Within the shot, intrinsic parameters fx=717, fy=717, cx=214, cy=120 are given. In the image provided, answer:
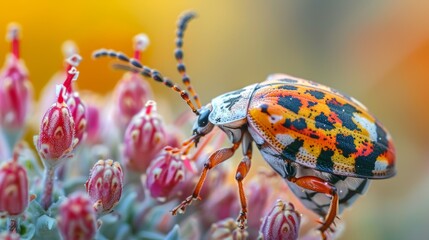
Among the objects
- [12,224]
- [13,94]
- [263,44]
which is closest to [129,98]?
[13,94]

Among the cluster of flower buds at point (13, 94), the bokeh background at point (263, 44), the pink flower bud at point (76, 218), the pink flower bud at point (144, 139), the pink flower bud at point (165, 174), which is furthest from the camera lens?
the bokeh background at point (263, 44)

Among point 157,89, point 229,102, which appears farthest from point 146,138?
point 157,89

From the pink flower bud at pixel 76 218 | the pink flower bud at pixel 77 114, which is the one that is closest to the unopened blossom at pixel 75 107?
Answer: the pink flower bud at pixel 77 114

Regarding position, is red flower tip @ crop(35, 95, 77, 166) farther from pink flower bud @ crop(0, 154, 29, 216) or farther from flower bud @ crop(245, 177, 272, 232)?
flower bud @ crop(245, 177, 272, 232)

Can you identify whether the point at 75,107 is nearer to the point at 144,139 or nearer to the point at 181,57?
the point at 144,139

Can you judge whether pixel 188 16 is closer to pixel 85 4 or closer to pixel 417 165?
pixel 417 165

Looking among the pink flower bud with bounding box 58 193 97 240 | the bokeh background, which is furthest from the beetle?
the bokeh background

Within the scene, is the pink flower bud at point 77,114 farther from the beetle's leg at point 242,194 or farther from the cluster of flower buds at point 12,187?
the beetle's leg at point 242,194
